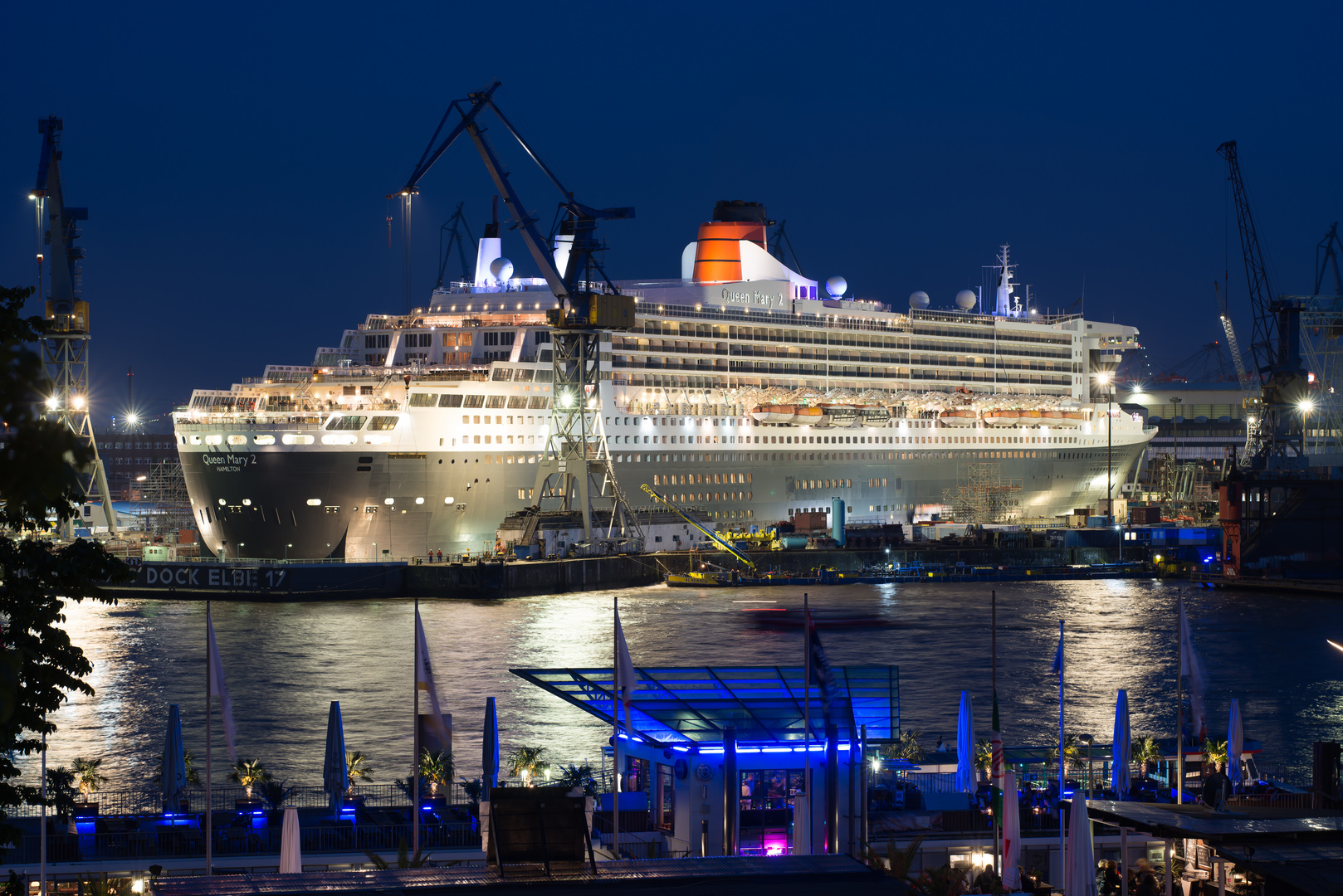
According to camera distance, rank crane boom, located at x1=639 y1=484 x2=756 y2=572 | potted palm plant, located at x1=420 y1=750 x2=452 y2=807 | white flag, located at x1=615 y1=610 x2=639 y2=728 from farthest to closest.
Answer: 1. crane boom, located at x1=639 y1=484 x2=756 y2=572
2. potted palm plant, located at x1=420 y1=750 x2=452 y2=807
3. white flag, located at x1=615 y1=610 x2=639 y2=728

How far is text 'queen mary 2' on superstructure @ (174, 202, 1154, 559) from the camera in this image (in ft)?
158

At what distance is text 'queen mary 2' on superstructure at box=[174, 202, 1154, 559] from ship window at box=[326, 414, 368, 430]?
0.20 ft

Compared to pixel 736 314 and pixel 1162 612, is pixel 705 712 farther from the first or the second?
pixel 736 314

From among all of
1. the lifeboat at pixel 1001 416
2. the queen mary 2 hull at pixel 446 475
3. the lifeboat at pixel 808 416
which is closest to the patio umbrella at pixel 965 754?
the queen mary 2 hull at pixel 446 475

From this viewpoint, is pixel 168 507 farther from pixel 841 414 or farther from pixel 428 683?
pixel 428 683

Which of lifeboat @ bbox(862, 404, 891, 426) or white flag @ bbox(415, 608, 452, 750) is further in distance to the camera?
lifeboat @ bbox(862, 404, 891, 426)

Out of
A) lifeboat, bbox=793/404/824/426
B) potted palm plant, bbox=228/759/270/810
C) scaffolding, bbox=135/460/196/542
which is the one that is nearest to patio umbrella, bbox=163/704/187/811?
potted palm plant, bbox=228/759/270/810

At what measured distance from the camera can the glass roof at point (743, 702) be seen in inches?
615

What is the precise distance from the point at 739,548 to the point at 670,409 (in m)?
6.08

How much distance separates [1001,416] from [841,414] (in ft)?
34.9

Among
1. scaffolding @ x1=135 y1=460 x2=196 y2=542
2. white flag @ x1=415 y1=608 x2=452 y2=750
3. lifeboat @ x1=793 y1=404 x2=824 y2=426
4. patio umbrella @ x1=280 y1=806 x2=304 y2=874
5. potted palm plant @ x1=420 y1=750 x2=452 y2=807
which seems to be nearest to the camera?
patio umbrella @ x1=280 y1=806 x2=304 y2=874

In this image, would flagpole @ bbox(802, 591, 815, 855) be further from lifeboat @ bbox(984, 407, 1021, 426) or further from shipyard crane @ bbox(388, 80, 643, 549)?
lifeboat @ bbox(984, 407, 1021, 426)

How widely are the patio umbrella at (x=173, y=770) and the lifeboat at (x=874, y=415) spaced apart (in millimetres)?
48028

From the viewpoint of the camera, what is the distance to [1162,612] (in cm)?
4544
